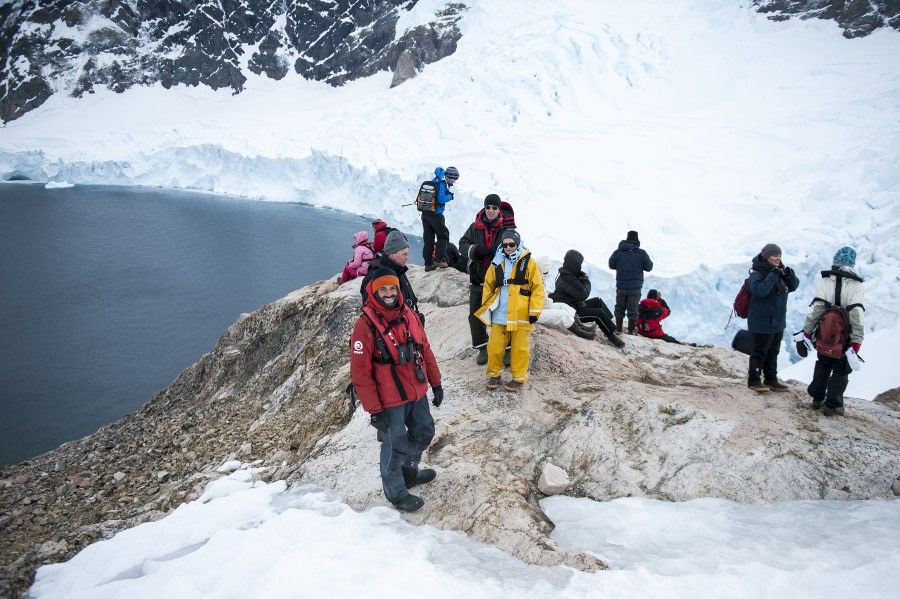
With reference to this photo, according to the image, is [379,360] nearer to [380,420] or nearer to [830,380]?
→ [380,420]

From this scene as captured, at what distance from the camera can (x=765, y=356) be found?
5020 millimetres

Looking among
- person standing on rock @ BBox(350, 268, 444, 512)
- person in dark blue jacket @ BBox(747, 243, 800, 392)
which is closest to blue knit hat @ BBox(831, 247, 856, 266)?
person in dark blue jacket @ BBox(747, 243, 800, 392)

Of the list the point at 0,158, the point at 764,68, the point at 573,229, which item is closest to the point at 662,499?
the point at 573,229

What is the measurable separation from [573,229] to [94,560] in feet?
60.6

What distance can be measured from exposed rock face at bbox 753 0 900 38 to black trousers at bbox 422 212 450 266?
106 feet

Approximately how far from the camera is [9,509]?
19.3 ft

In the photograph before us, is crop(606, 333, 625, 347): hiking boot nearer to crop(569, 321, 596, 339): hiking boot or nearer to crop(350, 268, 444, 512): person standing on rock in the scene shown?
crop(569, 321, 596, 339): hiking boot

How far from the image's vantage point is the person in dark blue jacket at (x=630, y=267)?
7.38m

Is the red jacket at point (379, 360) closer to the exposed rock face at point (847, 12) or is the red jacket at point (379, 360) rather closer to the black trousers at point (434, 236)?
the black trousers at point (434, 236)

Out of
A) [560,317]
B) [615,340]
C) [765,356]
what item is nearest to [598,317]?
[615,340]

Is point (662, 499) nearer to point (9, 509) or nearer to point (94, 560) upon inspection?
point (94, 560)

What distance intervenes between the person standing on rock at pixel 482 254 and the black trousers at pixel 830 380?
3017mm

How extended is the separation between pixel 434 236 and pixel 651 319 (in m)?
3.68

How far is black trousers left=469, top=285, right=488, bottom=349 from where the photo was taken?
5453mm
